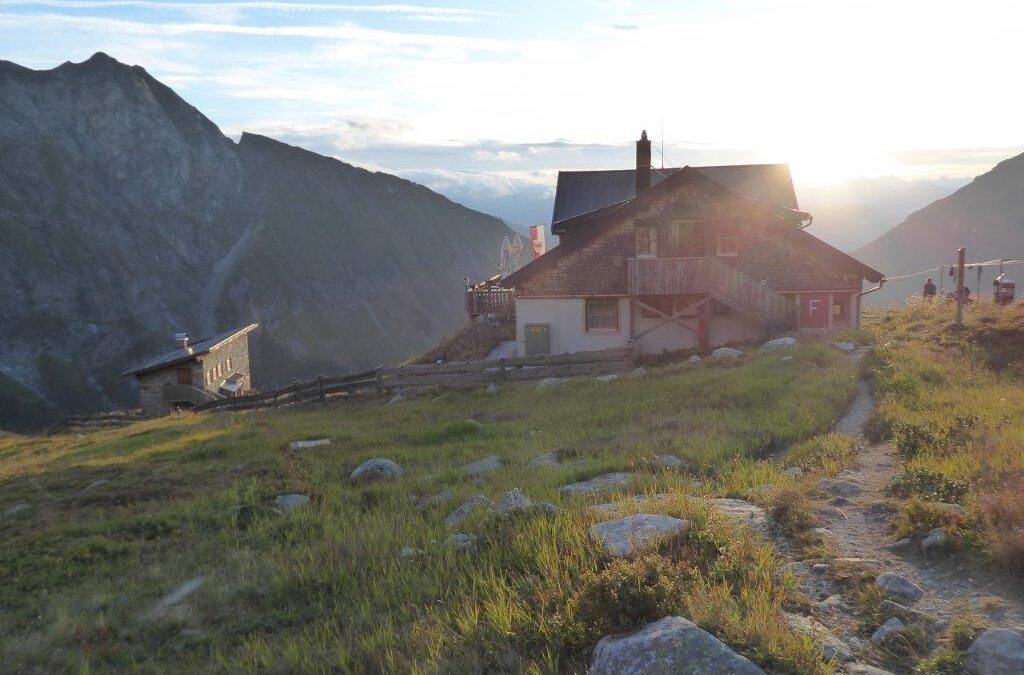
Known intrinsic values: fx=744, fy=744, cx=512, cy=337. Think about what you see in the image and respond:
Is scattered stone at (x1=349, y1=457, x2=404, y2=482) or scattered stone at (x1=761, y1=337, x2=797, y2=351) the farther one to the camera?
scattered stone at (x1=761, y1=337, x2=797, y2=351)

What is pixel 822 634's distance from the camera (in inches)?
195

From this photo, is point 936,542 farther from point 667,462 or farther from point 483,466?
point 483,466

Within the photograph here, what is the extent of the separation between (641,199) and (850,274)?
845 cm

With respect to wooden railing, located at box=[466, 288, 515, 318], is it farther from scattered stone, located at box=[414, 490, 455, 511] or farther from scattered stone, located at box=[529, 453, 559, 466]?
scattered stone, located at box=[414, 490, 455, 511]

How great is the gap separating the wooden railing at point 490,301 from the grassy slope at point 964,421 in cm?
1914

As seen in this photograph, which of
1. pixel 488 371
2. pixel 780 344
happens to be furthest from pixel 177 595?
pixel 780 344

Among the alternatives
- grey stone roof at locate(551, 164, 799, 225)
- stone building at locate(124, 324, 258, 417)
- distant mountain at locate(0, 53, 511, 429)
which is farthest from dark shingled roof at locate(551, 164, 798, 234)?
distant mountain at locate(0, 53, 511, 429)

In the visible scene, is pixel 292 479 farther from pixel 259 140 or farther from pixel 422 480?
pixel 259 140

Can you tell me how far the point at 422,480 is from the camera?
11398 millimetres

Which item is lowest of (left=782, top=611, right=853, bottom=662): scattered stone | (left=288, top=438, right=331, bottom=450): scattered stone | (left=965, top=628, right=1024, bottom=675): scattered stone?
(left=288, top=438, right=331, bottom=450): scattered stone

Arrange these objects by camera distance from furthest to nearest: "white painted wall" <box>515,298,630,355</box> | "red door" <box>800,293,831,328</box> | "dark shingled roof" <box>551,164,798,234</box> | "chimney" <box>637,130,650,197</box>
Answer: "dark shingled roof" <box>551,164,798,234</box> < "chimney" <box>637,130,650,197</box> < "white painted wall" <box>515,298,630,355</box> < "red door" <box>800,293,831,328</box>

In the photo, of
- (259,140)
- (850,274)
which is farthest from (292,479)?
(259,140)

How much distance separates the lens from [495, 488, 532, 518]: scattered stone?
26.3 ft

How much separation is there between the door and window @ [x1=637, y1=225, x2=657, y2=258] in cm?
476
